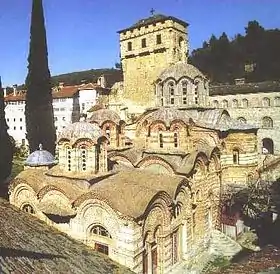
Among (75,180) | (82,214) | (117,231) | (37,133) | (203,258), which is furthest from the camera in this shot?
(37,133)

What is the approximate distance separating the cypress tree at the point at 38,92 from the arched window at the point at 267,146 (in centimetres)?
2174

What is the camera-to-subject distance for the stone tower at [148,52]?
32656 mm

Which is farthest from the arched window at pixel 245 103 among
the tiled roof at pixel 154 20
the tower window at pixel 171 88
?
the tower window at pixel 171 88

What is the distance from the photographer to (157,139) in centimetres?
1845

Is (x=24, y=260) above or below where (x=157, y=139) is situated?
below

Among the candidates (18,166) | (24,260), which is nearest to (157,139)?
(24,260)

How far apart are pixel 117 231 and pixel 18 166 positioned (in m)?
22.5

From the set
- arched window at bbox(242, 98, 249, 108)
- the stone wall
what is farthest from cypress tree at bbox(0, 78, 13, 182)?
arched window at bbox(242, 98, 249, 108)

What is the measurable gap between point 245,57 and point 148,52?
30.5 m

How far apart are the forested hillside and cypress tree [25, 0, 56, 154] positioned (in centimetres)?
3380

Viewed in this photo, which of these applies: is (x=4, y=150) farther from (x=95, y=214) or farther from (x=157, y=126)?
(x=95, y=214)

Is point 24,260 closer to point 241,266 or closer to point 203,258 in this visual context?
point 241,266

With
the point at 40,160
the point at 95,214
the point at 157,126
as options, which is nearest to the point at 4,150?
the point at 40,160

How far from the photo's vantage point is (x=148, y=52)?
3375 centimetres
